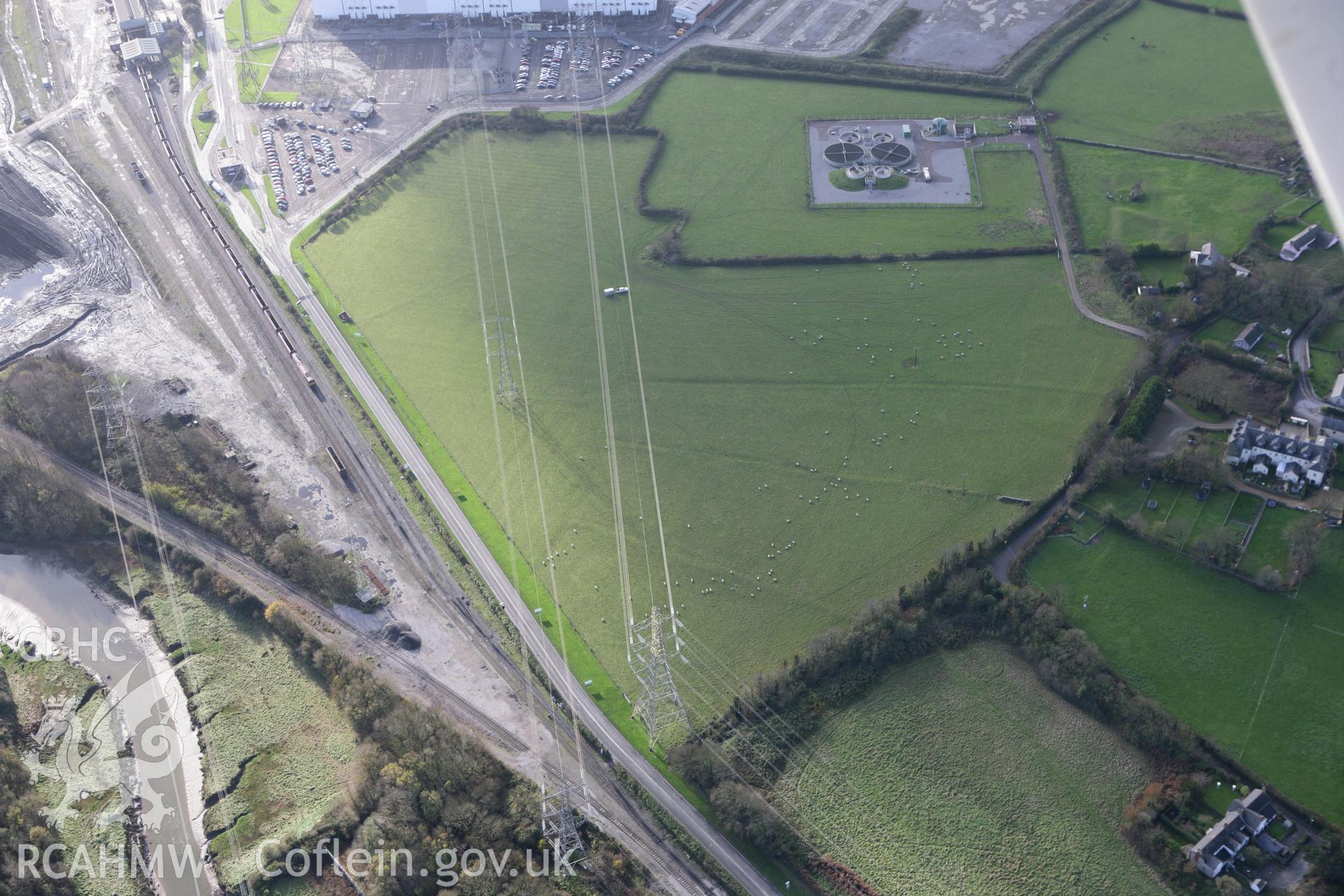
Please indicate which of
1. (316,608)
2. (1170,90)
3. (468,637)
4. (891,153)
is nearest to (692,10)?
(891,153)

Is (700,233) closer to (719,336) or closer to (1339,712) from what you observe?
(719,336)

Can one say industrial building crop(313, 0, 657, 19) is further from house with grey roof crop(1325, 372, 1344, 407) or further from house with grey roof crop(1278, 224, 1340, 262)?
house with grey roof crop(1325, 372, 1344, 407)

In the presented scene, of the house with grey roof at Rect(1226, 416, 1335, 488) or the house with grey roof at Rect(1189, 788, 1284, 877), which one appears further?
the house with grey roof at Rect(1226, 416, 1335, 488)

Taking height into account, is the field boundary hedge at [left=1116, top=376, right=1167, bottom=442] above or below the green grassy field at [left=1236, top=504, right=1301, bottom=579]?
above

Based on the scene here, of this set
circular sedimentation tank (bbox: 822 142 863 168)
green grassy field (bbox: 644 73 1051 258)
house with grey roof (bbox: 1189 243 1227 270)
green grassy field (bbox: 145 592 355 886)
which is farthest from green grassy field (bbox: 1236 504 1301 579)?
green grassy field (bbox: 145 592 355 886)

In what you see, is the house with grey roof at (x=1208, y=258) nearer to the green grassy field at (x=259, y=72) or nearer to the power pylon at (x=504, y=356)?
the power pylon at (x=504, y=356)

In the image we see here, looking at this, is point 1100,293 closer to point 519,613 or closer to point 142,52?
point 519,613
